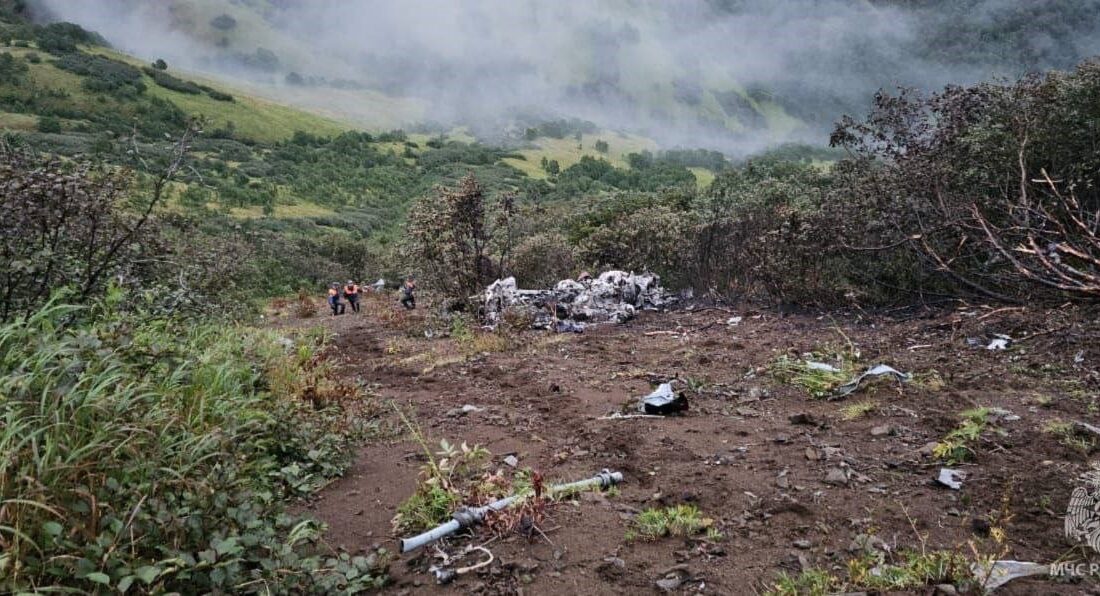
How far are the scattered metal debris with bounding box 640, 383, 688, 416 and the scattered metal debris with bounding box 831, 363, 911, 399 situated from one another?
3.89 feet

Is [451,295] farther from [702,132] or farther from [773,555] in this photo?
[702,132]

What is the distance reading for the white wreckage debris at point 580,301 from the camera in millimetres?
9688

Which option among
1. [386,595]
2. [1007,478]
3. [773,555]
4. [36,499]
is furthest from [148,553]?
[1007,478]

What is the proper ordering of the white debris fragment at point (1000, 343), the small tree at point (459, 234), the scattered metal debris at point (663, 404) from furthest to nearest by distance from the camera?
1. the small tree at point (459, 234)
2. the white debris fragment at point (1000, 343)
3. the scattered metal debris at point (663, 404)

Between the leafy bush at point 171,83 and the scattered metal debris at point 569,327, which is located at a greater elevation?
the leafy bush at point 171,83

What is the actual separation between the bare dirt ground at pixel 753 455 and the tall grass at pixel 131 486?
1.42 feet

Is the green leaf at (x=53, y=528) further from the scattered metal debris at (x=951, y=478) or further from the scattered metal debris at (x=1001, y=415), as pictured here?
the scattered metal debris at (x=1001, y=415)

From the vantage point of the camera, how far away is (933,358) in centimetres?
528

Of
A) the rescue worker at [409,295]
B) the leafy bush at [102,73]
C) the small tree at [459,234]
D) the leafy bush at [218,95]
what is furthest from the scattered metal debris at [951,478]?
the leafy bush at [218,95]

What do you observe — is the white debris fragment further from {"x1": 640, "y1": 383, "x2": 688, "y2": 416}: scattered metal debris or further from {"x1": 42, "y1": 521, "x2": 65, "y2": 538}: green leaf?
{"x1": 42, "y1": 521, "x2": 65, "y2": 538}: green leaf

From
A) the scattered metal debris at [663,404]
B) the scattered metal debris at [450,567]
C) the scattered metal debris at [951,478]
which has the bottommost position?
the scattered metal debris at [450,567]

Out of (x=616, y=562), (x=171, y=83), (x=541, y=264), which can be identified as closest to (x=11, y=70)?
(x=171, y=83)

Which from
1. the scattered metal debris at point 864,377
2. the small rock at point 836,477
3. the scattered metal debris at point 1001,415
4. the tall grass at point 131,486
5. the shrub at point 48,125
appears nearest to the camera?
the tall grass at point 131,486

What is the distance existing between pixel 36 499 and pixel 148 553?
0.35 meters
